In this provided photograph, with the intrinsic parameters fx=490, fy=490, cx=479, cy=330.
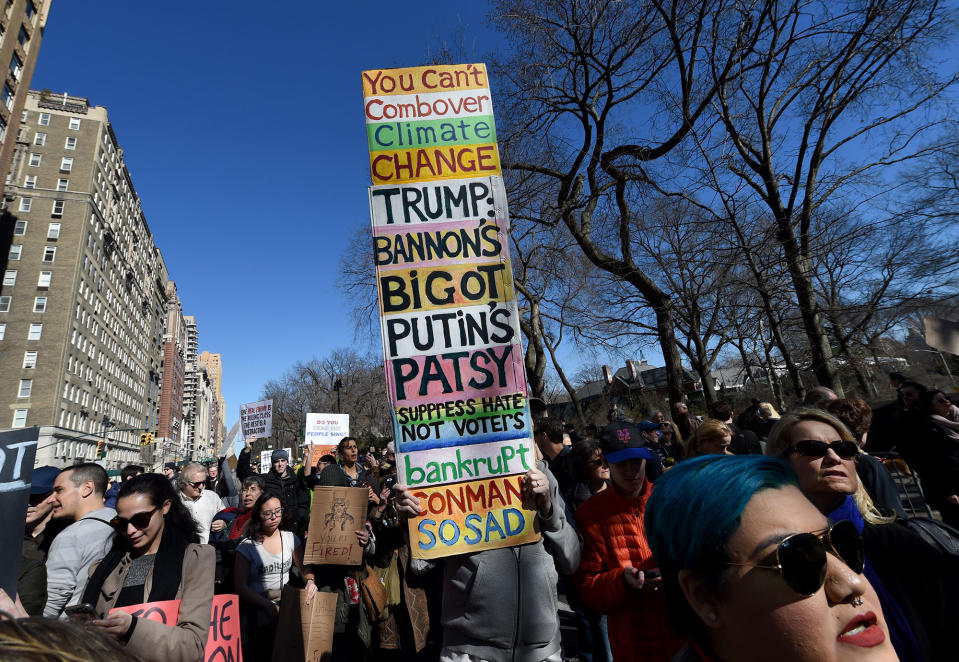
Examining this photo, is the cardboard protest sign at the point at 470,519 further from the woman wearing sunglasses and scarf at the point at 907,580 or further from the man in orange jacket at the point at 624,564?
the woman wearing sunglasses and scarf at the point at 907,580

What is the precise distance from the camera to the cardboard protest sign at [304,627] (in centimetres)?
398

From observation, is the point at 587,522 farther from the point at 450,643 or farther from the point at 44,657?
the point at 44,657

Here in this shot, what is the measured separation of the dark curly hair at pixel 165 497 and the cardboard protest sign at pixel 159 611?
16.4 inches

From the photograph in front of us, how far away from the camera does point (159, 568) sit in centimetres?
262

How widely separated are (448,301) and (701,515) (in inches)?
77.7

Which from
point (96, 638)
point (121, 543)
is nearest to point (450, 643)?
point (121, 543)

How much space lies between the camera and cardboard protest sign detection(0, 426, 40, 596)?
6.95ft

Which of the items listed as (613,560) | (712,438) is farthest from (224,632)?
(712,438)

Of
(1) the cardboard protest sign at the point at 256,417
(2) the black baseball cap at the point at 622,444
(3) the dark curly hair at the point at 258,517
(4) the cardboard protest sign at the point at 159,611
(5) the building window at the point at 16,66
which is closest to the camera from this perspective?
(4) the cardboard protest sign at the point at 159,611

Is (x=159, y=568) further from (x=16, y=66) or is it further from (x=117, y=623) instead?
(x=16, y=66)

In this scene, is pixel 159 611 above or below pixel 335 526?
below

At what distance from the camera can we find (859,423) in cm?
450

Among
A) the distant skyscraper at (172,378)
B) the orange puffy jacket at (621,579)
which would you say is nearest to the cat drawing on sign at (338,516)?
the orange puffy jacket at (621,579)

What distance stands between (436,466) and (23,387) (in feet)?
200
